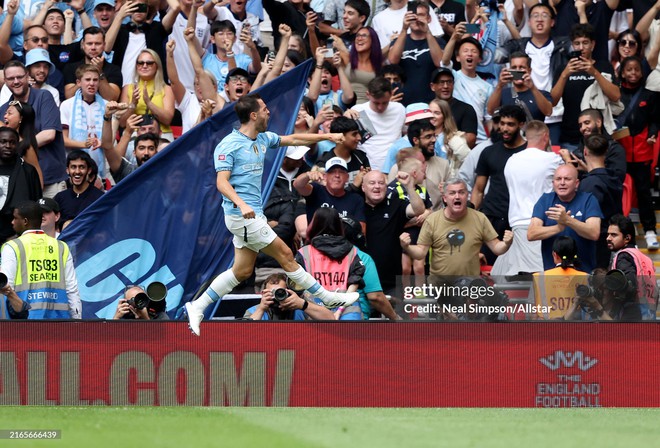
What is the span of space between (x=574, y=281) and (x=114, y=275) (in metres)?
4.54

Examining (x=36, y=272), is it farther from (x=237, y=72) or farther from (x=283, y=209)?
(x=237, y=72)

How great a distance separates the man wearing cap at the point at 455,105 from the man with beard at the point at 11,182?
5.25 meters

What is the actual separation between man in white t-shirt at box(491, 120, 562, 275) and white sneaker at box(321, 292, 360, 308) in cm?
332

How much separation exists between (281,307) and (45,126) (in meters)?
4.94

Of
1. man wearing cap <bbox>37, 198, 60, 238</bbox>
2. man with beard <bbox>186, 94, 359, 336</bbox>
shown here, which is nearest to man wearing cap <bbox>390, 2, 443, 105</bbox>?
man with beard <bbox>186, 94, 359, 336</bbox>

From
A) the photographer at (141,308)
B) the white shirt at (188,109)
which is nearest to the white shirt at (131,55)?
the white shirt at (188,109)

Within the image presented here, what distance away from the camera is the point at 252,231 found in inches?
423

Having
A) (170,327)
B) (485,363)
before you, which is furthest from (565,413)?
(170,327)

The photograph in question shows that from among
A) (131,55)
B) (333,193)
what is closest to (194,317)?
(333,193)

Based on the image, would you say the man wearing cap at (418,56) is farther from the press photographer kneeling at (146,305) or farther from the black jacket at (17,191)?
the press photographer kneeling at (146,305)

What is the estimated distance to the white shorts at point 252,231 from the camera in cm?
1073

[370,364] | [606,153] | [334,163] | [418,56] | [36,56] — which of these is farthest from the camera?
[418,56]

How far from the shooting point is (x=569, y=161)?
560 inches

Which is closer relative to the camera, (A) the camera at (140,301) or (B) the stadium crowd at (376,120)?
(A) the camera at (140,301)
